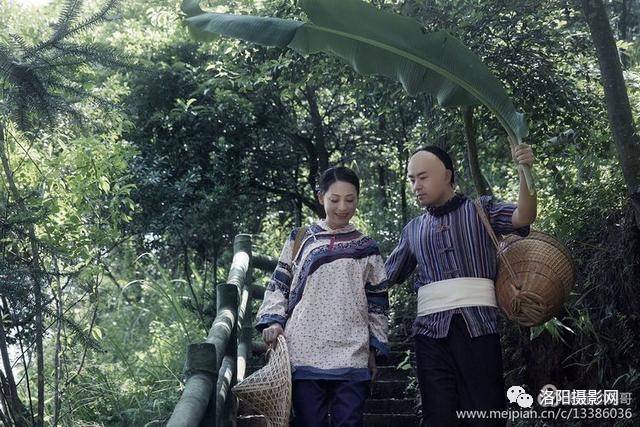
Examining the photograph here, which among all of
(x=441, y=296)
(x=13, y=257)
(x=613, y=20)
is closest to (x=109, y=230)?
(x=13, y=257)

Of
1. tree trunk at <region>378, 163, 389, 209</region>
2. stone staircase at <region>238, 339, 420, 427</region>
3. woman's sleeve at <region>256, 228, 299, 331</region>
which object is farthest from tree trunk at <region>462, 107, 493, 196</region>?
tree trunk at <region>378, 163, 389, 209</region>

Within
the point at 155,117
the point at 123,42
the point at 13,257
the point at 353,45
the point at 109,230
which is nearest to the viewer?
the point at 353,45

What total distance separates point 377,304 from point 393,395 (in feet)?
8.67

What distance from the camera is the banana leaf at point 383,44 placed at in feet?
13.4

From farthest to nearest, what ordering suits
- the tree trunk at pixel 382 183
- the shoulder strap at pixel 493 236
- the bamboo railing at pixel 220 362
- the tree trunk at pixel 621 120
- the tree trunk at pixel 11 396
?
1. the tree trunk at pixel 382 183
2. the tree trunk at pixel 11 396
3. the tree trunk at pixel 621 120
4. the shoulder strap at pixel 493 236
5. the bamboo railing at pixel 220 362

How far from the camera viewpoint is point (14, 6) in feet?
19.9

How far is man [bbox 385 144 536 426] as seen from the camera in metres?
3.55

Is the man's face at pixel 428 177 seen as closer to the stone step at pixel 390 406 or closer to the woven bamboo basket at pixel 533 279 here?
the woven bamboo basket at pixel 533 279

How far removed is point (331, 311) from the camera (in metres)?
3.72

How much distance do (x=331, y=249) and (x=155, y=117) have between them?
5593 millimetres

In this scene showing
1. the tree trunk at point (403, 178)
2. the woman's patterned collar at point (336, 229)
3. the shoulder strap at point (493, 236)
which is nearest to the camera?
the shoulder strap at point (493, 236)

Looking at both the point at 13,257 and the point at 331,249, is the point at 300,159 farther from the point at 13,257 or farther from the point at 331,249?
the point at 331,249

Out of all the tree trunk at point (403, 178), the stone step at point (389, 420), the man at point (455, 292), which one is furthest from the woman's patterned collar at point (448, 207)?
the tree trunk at point (403, 178)

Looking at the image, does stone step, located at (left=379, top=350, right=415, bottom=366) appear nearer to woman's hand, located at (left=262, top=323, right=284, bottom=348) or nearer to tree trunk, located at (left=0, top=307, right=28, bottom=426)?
tree trunk, located at (left=0, top=307, right=28, bottom=426)
